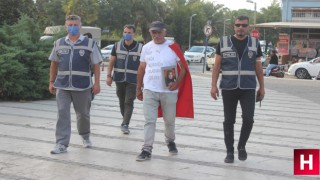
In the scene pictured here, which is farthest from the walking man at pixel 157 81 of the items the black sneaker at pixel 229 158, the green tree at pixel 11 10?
the green tree at pixel 11 10

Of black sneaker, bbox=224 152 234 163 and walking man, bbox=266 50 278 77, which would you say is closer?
black sneaker, bbox=224 152 234 163

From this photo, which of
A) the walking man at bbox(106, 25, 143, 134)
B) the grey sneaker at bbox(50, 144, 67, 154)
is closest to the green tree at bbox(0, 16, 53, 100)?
the walking man at bbox(106, 25, 143, 134)

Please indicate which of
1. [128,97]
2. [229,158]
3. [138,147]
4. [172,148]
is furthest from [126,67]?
[229,158]

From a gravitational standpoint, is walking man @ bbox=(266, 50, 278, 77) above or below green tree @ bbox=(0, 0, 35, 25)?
below

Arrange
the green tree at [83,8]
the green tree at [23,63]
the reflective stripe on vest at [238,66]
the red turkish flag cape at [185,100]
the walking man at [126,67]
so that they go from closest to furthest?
the reflective stripe on vest at [238,66]
the red turkish flag cape at [185,100]
the walking man at [126,67]
the green tree at [23,63]
the green tree at [83,8]

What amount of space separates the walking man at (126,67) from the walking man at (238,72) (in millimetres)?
2228

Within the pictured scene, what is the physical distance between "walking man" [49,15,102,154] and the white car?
22.5 metres

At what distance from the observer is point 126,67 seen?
880cm

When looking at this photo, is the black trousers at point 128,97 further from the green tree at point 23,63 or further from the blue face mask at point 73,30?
the green tree at point 23,63

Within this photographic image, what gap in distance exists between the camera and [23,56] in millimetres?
12555

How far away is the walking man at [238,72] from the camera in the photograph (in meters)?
6.71

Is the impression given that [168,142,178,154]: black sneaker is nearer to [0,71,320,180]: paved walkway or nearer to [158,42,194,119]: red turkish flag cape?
[0,71,320,180]: paved walkway

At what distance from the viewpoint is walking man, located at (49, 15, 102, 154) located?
7172mm

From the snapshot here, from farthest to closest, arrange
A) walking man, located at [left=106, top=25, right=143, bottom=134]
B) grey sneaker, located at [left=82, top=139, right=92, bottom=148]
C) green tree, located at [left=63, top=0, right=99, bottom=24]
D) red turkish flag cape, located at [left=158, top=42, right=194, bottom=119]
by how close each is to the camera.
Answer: green tree, located at [left=63, top=0, right=99, bottom=24], walking man, located at [left=106, top=25, right=143, bottom=134], grey sneaker, located at [left=82, top=139, right=92, bottom=148], red turkish flag cape, located at [left=158, top=42, right=194, bottom=119]
